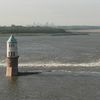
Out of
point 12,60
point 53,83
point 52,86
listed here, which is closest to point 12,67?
point 12,60

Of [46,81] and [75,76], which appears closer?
Result: [46,81]

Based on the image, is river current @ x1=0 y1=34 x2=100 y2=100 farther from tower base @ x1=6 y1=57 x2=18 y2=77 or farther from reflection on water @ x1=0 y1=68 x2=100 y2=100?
tower base @ x1=6 y1=57 x2=18 y2=77

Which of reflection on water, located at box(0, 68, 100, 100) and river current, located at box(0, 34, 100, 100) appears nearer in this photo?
reflection on water, located at box(0, 68, 100, 100)

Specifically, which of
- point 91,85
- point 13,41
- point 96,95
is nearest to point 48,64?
point 13,41

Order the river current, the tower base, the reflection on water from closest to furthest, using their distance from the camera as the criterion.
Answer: the reflection on water < the river current < the tower base

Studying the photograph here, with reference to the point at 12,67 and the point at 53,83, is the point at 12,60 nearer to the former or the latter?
the point at 12,67

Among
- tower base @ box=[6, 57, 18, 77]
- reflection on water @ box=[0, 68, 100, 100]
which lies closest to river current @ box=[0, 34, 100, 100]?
reflection on water @ box=[0, 68, 100, 100]

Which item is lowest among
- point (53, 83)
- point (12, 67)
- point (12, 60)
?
point (53, 83)

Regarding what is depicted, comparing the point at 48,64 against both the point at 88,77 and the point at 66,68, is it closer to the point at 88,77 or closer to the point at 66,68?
the point at 66,68

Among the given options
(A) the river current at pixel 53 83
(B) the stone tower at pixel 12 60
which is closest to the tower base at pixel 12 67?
(B) the stone tower at pixel 12 60

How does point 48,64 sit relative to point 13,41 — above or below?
below

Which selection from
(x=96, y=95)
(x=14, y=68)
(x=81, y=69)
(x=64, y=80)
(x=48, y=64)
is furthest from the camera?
(x=48, y=64)
